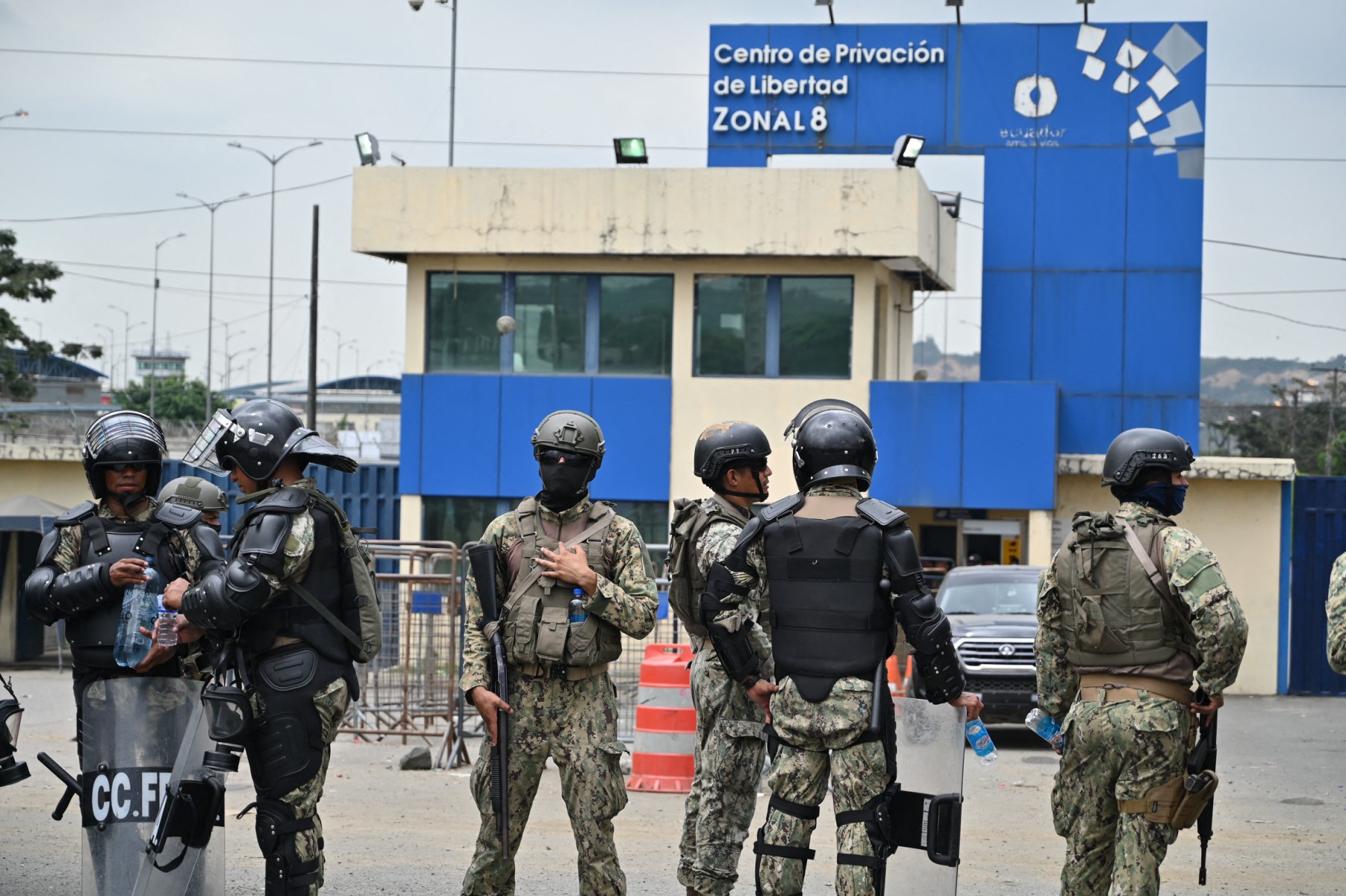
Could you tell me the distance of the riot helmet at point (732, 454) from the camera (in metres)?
6.88

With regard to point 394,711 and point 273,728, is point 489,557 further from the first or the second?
point 394,711

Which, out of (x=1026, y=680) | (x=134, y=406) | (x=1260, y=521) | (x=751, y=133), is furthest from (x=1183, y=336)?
(x=134, y=406)

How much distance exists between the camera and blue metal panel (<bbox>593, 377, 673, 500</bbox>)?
21.9 meters

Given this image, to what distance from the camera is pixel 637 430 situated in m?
22.0

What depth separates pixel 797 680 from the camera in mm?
5910

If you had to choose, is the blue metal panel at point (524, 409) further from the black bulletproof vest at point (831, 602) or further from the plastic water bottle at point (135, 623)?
the black bulletproof vest at point (831, 602)

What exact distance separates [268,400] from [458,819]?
14.6ft

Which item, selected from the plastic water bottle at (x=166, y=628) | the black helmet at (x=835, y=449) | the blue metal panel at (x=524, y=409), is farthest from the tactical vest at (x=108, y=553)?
the blue metal panel at (x=524, y=409)

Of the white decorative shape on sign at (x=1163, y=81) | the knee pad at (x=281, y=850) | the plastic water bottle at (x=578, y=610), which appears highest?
the white decorative shape on sign at (x=1163, y=81)

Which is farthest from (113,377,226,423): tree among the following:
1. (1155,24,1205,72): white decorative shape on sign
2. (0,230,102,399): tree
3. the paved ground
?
the paved ground

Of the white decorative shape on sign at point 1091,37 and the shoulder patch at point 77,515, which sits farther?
the white decorative shape on sign at point 1091,37

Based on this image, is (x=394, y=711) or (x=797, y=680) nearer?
(x=797, y=680)

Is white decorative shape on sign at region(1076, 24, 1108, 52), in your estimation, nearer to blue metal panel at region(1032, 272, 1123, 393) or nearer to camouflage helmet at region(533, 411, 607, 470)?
blue metal panel at region(1032, 272, 1123, 393)

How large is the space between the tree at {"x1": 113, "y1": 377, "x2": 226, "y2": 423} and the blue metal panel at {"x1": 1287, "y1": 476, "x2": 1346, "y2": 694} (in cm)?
7096
